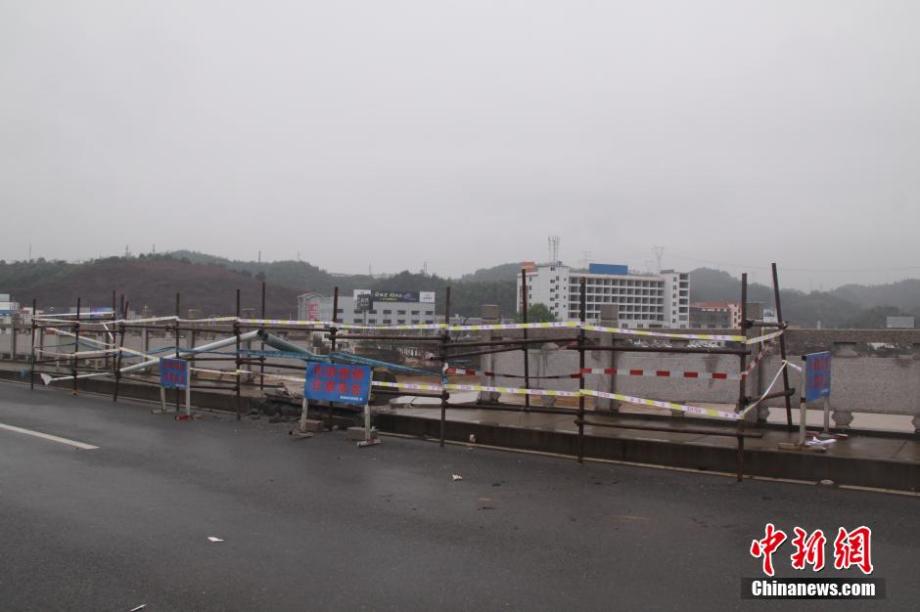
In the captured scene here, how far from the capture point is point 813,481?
802 centimetres

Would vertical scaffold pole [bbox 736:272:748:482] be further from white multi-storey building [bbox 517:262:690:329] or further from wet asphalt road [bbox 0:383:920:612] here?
white multi-storey building [bbox 517:262:690:329]

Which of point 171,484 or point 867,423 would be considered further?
point 867,423

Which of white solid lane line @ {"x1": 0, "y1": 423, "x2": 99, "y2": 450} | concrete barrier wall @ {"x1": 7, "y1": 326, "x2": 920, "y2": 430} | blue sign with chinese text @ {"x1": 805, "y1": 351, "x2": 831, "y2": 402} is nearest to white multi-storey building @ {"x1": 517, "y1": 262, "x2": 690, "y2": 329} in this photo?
concrete barrier wall @ {"x1": 7, "y1": 326, "x2": 920, "y2": 430}

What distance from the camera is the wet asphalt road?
4.80m

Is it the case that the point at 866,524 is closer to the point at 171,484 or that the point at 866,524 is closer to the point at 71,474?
the point at 171,484

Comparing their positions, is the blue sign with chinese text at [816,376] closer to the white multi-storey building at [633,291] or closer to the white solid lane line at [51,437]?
the white solid lane line at [51,437]

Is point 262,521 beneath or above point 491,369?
beneath

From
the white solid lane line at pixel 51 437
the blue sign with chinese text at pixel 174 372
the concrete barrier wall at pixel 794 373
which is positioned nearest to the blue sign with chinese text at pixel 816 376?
the concrete barrier wall at pixel 794 373

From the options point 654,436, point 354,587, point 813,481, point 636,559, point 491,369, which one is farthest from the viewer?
point 491,369

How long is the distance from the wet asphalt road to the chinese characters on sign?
4.1 inches

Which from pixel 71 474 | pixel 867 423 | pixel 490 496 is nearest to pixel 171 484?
pixel 71 474

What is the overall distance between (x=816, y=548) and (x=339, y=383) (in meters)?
7.38

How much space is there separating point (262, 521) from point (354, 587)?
198 centimetres

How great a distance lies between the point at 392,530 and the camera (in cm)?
631
